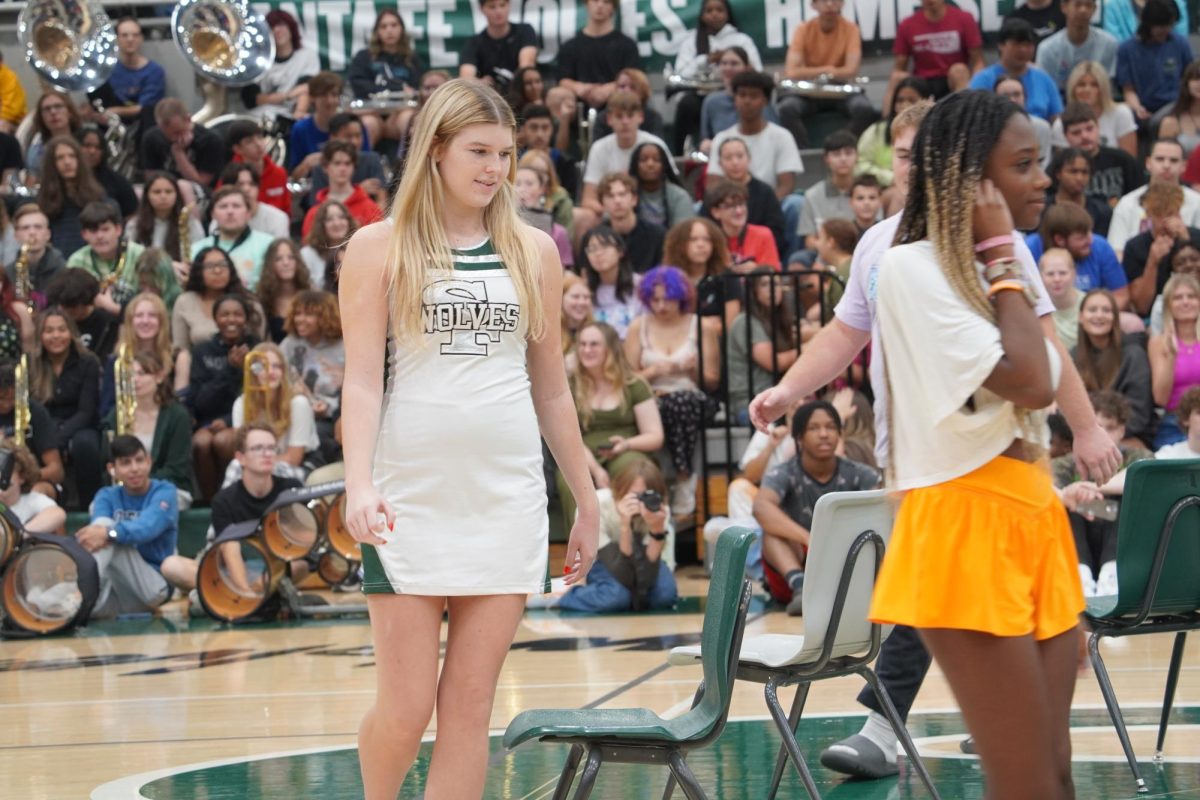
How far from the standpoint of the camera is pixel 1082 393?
124 inches

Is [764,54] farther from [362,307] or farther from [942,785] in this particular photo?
[362,307]

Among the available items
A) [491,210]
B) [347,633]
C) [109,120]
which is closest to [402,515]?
[491,210]

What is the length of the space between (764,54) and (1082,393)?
40.6 feet

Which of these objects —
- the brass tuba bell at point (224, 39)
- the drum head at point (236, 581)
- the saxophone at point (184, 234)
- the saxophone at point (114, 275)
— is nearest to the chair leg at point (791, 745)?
Answer: the drum head at point (236, 581)

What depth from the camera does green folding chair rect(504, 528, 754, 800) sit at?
3.64 metres

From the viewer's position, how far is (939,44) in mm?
13922

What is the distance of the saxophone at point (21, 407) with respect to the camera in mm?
10578

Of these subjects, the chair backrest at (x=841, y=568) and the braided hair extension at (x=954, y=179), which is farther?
the chair backrest at (x=841, y=568)

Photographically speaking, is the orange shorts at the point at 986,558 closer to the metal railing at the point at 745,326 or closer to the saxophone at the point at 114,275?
the metal railing at the point at 745,326

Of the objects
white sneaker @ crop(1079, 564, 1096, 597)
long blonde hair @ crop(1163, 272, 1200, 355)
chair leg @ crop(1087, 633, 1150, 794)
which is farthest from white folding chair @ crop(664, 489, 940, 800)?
long blonde hair @ crop(1163, 272, 1200, 355)

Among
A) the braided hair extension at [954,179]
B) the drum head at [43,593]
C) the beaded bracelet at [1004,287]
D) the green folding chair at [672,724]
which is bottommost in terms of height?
the drum head at [43,593]

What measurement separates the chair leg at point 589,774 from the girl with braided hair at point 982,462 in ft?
2.95

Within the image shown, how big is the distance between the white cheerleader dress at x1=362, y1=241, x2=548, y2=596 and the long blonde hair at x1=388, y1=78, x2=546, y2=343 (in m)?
0.04

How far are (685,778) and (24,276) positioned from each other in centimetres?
961
